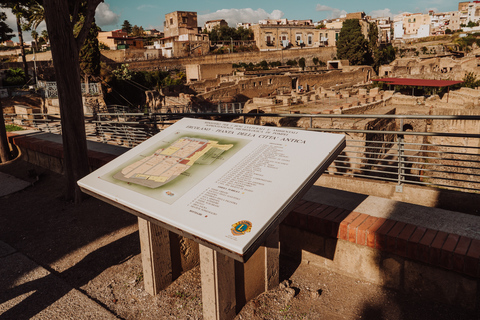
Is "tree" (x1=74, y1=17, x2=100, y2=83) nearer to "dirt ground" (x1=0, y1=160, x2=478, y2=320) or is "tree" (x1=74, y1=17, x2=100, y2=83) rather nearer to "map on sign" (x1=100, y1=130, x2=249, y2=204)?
"dirt ground" (x1=0, y1=160, x2=478, y2=320)

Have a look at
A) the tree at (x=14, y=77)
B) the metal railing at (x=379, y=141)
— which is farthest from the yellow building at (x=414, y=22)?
the tree at (x=14, y=77)

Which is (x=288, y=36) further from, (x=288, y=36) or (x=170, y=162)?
(x=170, y=162)

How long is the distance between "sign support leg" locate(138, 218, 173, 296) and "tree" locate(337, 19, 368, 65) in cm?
6254

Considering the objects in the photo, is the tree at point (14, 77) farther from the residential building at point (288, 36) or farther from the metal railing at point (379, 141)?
the residential building at point (288, 36)

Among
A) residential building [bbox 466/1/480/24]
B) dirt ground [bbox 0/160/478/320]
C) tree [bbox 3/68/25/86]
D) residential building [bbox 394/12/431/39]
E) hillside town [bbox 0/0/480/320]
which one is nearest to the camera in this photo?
hillside town [bbox 0/0/480/320]

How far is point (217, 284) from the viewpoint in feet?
8.13

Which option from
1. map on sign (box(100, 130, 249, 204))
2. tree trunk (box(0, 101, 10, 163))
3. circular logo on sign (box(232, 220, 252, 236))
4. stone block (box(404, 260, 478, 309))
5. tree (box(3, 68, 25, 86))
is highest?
tree (box(3, 68, 25, 86))

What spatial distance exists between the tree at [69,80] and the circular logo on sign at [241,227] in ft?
13.9

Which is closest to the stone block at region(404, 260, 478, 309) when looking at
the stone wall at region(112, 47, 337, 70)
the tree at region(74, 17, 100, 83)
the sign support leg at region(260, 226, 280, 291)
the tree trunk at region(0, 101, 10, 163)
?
the sign support leg at region(260, 226, 280, 291)

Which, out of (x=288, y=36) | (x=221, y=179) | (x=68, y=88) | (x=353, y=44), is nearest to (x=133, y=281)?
(x=221, y=179)

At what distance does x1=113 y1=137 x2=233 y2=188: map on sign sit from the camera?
2.53 metres

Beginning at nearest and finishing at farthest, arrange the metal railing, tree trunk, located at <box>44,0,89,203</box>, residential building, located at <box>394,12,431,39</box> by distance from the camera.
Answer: the metal railing < tree trunk, located at <box>44,0,89,203</box> < residential building, located at <box>394,12,431,39</box>

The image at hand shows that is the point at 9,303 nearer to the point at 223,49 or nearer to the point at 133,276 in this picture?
the point at 133,276

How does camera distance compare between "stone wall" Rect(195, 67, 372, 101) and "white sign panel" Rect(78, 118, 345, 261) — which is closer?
"white sign panel" Rect(78, 118, 345, 261)
